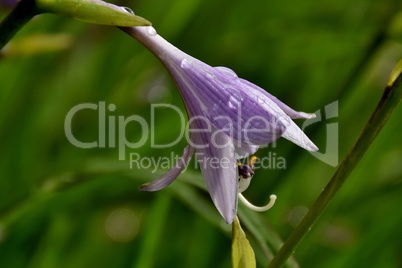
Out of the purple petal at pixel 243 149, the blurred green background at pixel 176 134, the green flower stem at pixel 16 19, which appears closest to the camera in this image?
the green flower stem at pixel 16 19

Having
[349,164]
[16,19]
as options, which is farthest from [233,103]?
[16,19]

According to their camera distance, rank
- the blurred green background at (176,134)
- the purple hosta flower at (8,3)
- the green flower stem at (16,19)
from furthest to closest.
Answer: the blurred green background at (176,134) → the purple hosta flower at (8,3) → the green flower stem at (16,19)

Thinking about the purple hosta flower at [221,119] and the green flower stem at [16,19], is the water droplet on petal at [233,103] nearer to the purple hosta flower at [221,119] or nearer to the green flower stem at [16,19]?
the purple hosta flower at [221,119]

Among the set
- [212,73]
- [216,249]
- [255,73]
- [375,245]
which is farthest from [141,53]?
[212,73]

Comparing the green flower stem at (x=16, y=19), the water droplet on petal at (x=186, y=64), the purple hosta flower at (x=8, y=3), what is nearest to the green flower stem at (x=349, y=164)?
the water droplet on petal at (x=186, y=64)

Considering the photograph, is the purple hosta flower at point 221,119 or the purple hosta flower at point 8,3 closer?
the purple hosta flower at point 221,119

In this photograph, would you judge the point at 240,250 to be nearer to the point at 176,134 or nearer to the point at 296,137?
the point at 296,137

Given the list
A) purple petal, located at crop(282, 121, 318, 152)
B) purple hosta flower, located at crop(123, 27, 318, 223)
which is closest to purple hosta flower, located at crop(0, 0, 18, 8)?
purple hosta flower, located at crop(123, 27, 318, 223)
